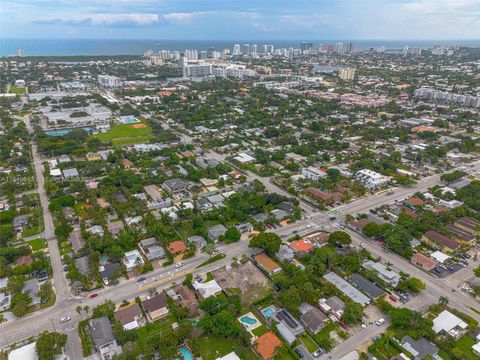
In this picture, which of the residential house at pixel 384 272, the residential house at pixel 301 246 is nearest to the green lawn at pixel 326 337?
the residential house at pixel 384 272

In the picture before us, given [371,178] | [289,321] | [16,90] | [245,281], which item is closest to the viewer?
[289,321]

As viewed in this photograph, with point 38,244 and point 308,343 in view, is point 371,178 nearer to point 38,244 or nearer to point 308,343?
point 308,343

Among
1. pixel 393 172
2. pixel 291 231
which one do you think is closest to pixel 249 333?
pixel 291 231

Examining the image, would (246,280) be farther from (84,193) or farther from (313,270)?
(84,193)

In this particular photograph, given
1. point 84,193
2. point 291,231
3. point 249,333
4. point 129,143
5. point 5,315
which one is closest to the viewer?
point 249,333

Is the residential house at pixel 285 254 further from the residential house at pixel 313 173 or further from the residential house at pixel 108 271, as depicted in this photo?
the residential house at pixel 313 173

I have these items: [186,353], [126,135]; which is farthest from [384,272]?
[126,135]

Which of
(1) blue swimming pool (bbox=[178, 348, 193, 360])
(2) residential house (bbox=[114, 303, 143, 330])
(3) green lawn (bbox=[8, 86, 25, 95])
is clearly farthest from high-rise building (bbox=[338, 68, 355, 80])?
(1) blue swimming pool (bbox=[178, 348, 193, 360])
